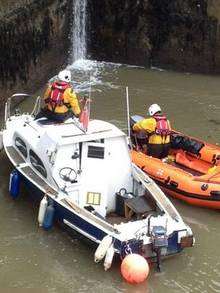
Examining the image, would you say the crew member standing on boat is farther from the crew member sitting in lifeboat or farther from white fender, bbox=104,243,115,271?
white fender, bbox=104,243,115,271

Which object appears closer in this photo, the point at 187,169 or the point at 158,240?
the point at 158,240

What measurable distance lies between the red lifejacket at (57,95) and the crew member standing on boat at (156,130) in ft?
4.99

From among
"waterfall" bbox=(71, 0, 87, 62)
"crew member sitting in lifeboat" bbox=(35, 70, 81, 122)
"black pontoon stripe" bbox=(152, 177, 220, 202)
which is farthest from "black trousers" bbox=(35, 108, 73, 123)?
"waterfall" bbox=(71, 0, 87, 62)

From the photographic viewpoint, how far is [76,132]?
398 inches

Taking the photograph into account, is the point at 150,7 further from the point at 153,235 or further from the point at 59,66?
the point at 153,235

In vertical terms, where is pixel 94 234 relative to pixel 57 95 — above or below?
below

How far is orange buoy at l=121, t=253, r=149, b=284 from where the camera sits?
828 centimetres

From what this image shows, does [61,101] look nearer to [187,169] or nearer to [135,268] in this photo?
[187,169]

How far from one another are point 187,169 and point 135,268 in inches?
153

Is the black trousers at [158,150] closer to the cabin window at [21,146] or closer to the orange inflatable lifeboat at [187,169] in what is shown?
Result: the orange inflatable lifeboat at [187,169]

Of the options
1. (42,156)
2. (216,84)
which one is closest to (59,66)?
(216,84)

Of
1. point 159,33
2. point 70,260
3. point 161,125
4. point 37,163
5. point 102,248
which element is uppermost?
point 159,33

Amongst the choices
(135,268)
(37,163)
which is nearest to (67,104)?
(37,163)

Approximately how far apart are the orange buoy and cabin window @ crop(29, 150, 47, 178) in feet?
8.04
